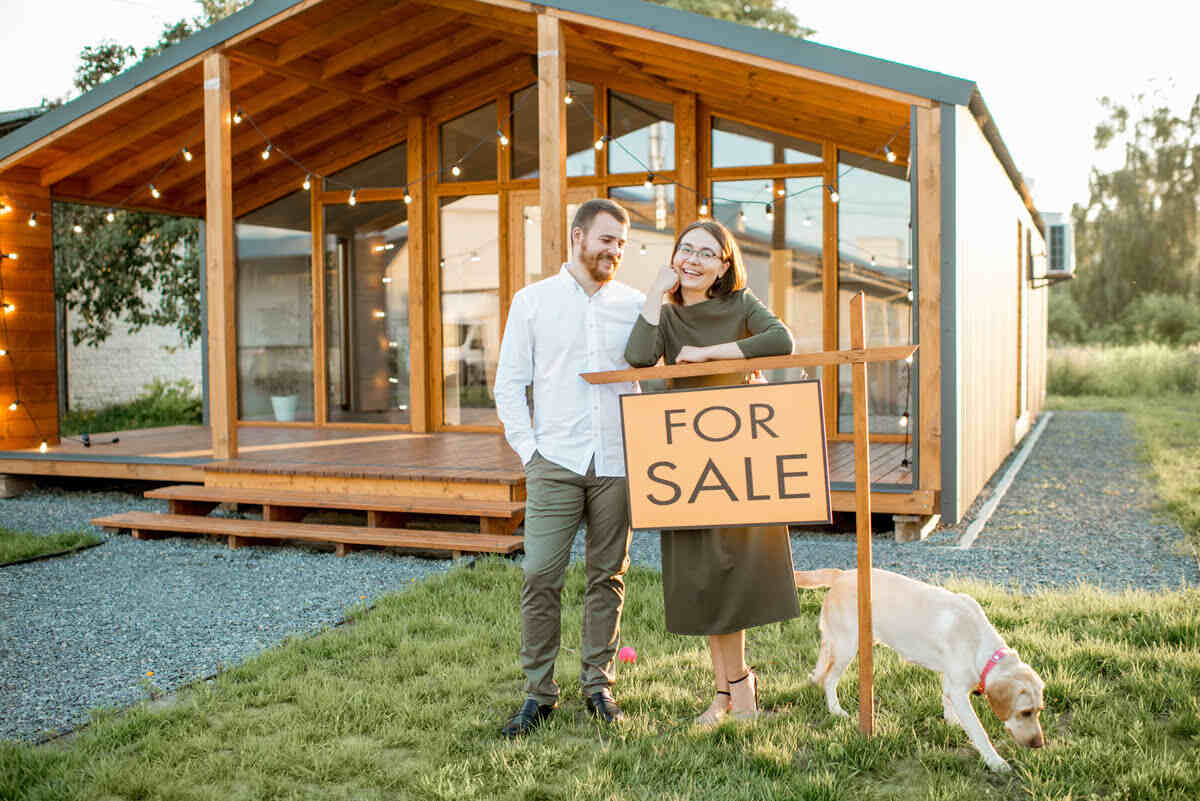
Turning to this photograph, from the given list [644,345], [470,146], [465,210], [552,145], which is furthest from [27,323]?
[644,345]

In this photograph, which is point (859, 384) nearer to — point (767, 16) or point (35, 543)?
point (35, 543)

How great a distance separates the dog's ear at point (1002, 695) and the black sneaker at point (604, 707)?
103cm

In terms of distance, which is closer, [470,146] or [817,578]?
[817,578]

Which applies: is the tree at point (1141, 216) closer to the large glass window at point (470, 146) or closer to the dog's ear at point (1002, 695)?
the large glass window at point (470, 146)

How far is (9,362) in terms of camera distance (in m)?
7.95

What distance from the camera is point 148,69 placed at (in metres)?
7.08

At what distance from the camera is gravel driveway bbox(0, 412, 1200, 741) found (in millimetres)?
3533

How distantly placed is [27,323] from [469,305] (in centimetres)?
380

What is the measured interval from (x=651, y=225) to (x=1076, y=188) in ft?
91.6

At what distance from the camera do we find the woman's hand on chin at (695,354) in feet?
8.87

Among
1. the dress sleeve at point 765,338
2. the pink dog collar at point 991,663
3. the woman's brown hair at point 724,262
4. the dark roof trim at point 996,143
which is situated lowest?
the pink dog collar at point 991,663

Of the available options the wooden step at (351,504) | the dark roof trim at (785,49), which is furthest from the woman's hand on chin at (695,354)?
the dark roof trim at (785,49)

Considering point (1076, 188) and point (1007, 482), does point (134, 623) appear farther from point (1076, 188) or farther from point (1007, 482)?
point (1076, 188)

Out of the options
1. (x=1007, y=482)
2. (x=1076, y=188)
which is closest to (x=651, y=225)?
(x=1007, y=482)
